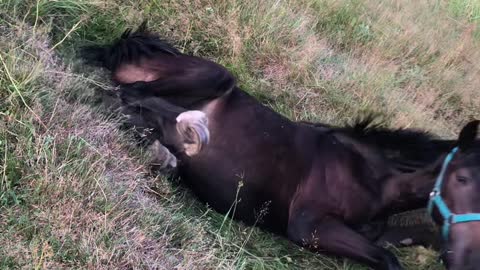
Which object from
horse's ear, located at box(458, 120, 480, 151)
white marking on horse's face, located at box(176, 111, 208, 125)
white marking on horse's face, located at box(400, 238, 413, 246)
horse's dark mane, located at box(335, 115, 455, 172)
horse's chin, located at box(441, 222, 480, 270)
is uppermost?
horse's ear, located at box(458, 120, 480, 151)

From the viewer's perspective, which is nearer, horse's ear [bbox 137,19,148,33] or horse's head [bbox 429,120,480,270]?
horse's head [bbox 429,120,480,270]

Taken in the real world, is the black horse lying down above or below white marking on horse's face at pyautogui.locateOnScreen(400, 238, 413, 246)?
above

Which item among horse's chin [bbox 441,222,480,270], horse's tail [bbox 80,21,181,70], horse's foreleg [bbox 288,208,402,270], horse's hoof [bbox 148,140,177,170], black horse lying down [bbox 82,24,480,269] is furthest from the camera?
horse's tail [bbox 80,21,181,70]


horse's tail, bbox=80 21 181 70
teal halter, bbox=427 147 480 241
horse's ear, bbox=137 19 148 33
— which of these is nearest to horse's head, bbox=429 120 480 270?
teal halter, bbox=427 147 480 241

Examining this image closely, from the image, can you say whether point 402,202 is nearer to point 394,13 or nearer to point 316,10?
point 316,10

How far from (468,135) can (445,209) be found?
1.48 feet

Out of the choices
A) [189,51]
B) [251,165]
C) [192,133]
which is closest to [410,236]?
[251,165]

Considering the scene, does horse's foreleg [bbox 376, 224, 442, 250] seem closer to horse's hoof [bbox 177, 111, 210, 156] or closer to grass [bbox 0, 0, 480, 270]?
grass [bbox 0, 0, 480, 270]

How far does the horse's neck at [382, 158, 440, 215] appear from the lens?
3.69m

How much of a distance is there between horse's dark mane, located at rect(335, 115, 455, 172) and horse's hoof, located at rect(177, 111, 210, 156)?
3.07 feet

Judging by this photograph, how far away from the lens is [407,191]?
3738 millimetres

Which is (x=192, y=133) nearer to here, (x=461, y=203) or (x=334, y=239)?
(x=334, y=239)

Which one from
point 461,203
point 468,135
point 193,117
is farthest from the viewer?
point 193,117

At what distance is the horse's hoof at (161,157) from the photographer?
3.79m
